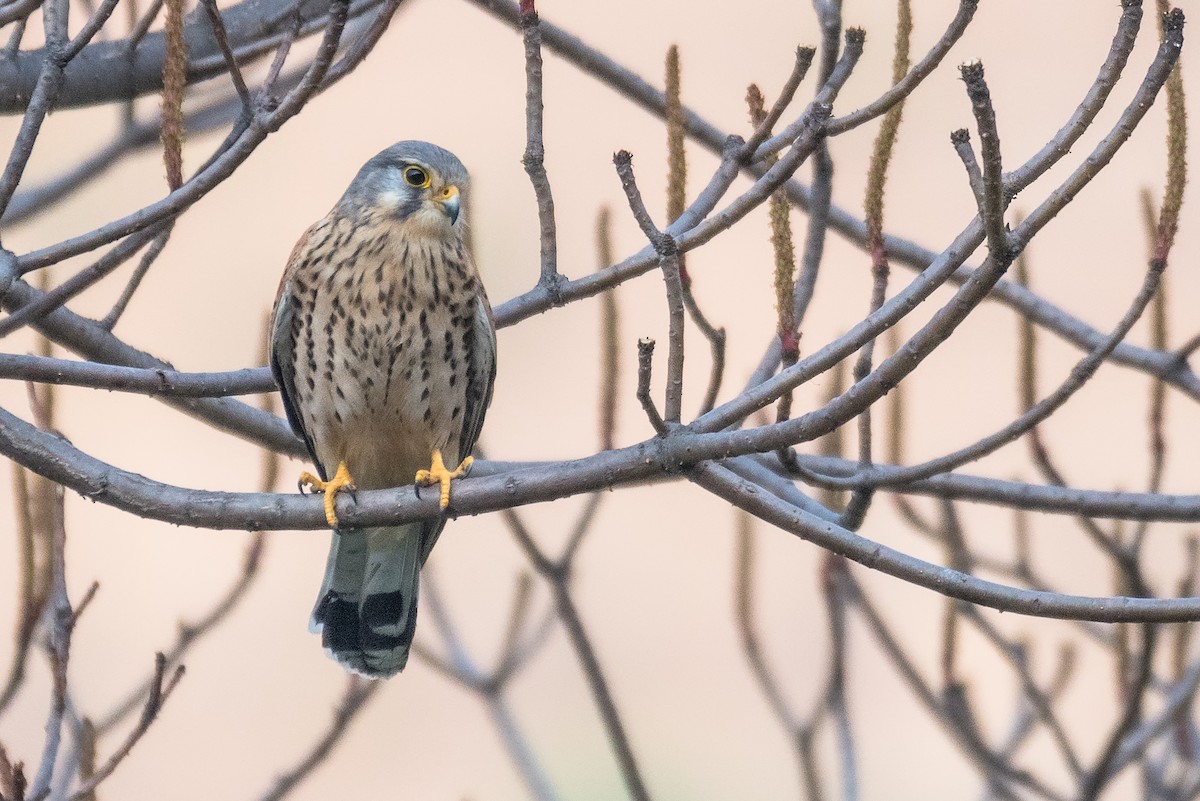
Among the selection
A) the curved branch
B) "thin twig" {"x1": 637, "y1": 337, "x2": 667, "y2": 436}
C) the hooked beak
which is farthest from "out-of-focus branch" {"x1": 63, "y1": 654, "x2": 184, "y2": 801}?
the hooked beak

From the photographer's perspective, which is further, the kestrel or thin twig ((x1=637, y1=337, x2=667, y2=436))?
the kestrel

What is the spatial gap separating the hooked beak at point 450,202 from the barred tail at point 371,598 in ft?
2.32

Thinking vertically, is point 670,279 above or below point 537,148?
below

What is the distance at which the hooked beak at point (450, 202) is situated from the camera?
3.16 metres

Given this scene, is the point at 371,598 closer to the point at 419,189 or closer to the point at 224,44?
the point at 419,189

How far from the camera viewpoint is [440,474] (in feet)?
8.79

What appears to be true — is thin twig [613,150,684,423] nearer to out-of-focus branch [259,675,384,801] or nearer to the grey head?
out-of-focus branch [259,675,384,801]

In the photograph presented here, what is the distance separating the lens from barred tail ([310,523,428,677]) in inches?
126

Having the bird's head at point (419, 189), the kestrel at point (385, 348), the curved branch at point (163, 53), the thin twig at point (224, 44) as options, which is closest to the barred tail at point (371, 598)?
the kestrel at point (385, 348)

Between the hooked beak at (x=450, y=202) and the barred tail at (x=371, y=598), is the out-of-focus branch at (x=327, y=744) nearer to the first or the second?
the barred tail at (x=371, y=598)

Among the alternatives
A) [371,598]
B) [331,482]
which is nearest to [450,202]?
[331,482]

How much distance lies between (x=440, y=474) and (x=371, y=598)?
0.73 m

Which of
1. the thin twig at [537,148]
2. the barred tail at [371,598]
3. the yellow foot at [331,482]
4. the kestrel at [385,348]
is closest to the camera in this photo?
the thin twig at [537,148]

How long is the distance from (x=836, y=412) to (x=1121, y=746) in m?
0.83
